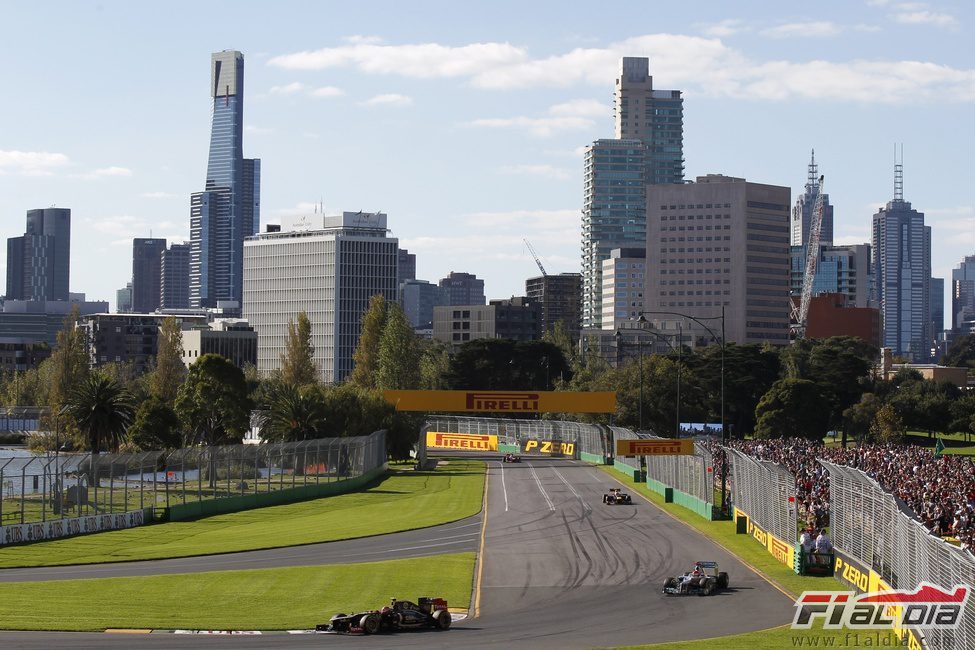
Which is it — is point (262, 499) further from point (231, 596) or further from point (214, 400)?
point (231, 596)

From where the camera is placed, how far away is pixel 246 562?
51.1 meters

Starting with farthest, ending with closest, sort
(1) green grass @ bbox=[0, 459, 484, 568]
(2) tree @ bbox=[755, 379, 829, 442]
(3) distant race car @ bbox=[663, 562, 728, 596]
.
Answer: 1. (2) tree @ bbox=[755, 379, 829, 442]
2. (1) green grass @ bbox=[0, 459, 484, 568]
3. (3) distant race car @ bbox=[663, 562, 728, 596]

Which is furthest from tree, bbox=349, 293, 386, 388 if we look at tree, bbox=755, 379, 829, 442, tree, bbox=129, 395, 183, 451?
tree, bbox=129, 395, 183, 451

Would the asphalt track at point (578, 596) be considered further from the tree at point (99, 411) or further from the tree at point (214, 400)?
the tree at point (214, 400)

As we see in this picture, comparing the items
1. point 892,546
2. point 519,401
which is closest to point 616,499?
point 519,401

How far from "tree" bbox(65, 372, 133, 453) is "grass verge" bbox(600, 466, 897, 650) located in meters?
41.0

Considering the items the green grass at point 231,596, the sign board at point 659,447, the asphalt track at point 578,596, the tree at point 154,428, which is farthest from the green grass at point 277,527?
the tree at point 154,428

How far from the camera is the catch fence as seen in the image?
25.7 metres

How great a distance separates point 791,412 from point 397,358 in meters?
51.1

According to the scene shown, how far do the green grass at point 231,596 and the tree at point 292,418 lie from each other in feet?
182

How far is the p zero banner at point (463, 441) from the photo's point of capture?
468ft

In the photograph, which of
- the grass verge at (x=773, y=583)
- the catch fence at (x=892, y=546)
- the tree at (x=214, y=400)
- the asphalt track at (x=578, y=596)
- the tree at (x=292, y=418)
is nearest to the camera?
the catch fence at (x=892, y=546)

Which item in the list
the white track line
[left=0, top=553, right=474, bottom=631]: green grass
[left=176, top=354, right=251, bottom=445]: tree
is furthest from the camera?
[left=176, top=354, right=251, bottom=445]: tree

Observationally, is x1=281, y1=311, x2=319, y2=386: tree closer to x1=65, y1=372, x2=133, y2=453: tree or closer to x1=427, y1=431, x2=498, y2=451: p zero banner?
x1=427, y1=431, x2=498, y2=451: p zero banner
